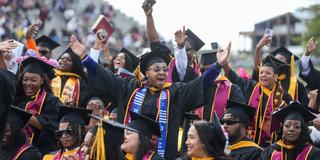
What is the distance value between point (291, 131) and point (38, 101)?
9.82 feet

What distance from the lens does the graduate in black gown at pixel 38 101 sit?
1020cm

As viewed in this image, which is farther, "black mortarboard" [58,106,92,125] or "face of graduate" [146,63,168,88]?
"face of graduate" [146,63,168,88]

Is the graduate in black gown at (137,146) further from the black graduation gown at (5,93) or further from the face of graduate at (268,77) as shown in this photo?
the face of graduate at (268,77)

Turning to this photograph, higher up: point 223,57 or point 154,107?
point 223,57

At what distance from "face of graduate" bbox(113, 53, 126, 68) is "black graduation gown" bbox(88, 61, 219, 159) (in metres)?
1.85

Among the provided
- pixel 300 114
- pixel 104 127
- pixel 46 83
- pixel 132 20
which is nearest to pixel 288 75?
pixel 300 114

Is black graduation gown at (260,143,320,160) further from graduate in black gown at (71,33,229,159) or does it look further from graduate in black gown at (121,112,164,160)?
graduate in black gown at (121,112,164,160)

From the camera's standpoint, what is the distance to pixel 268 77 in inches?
425

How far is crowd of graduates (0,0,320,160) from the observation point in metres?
8.27

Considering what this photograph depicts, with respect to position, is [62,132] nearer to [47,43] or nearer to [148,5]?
[148,5]

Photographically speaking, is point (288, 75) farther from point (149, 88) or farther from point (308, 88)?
point (149, 88)

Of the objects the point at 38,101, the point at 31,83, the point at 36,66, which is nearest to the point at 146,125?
the point at 38,101

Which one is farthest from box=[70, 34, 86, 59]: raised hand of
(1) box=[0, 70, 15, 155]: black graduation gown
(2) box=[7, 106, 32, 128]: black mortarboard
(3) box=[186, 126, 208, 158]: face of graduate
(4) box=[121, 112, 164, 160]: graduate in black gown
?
(1) box=[0, 70, 15, 155]: black graduation gown

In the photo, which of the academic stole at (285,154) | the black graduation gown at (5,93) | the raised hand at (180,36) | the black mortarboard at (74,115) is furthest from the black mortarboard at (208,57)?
the black graduation gown at (5,93)
